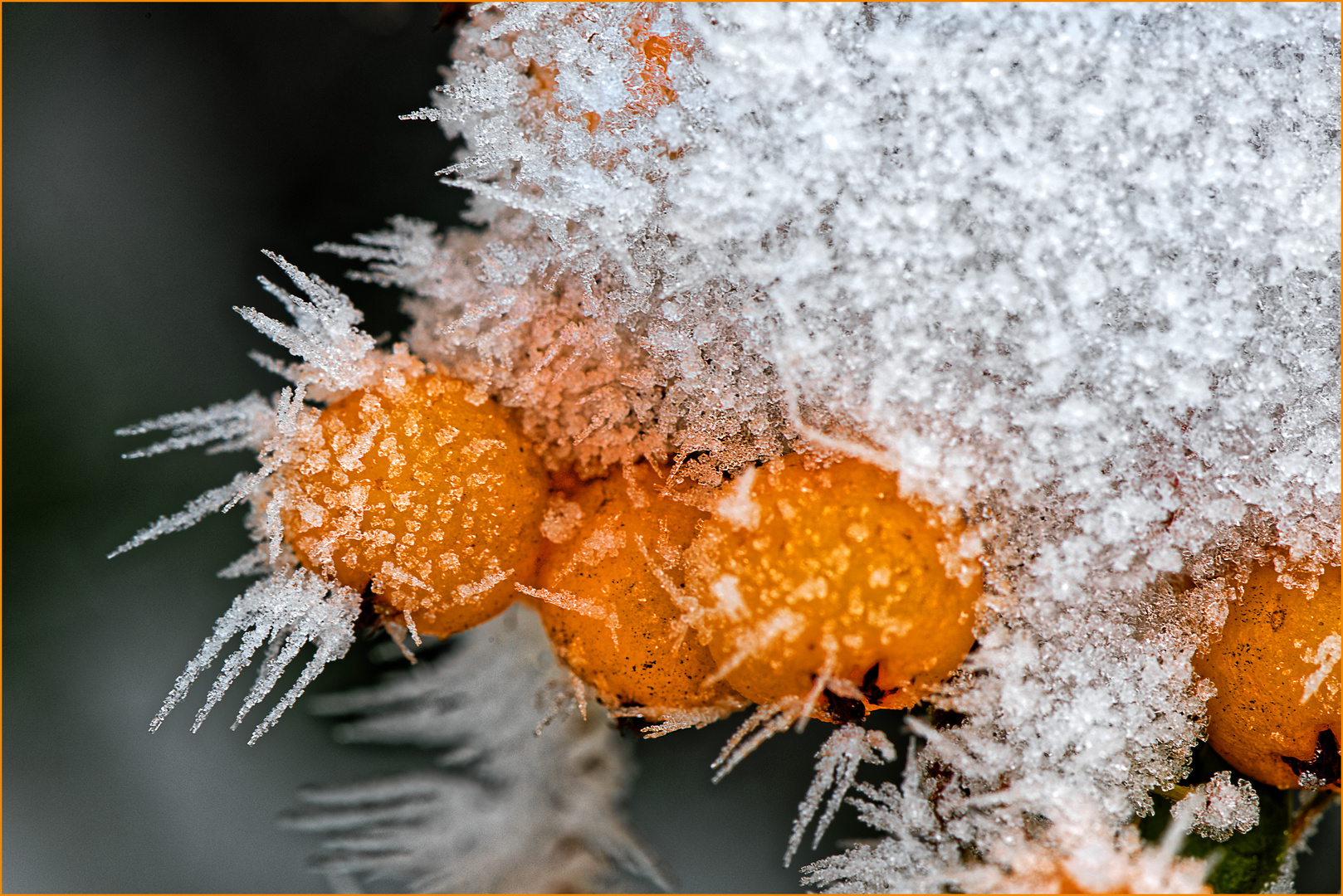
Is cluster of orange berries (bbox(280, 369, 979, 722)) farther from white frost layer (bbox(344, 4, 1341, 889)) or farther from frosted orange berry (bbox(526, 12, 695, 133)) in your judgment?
frosted orange berry (bbox(526, 12, 695, 133))

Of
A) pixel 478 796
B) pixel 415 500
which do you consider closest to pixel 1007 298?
pixel 415 500

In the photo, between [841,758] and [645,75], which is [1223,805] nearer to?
[841,758]

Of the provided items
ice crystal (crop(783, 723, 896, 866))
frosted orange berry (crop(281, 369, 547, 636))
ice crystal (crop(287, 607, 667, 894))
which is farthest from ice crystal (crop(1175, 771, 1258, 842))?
ice crystal (crop(287, 607, 667, 894))

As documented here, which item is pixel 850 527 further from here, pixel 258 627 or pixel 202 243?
pixel 202 243

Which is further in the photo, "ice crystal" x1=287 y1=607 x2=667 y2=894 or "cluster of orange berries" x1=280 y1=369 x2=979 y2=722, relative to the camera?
"ice crystal" x1=287 y1=607 x2=667 y2=894

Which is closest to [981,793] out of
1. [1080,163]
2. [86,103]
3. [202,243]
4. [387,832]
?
[1080,163]

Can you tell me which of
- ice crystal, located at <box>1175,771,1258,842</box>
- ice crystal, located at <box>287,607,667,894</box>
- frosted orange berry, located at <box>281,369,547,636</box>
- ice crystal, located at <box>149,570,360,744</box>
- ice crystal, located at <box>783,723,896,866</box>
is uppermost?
frosted orange berry, located at <box>281,369,547,636</box>

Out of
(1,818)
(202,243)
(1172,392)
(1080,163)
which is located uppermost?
(202,243)
